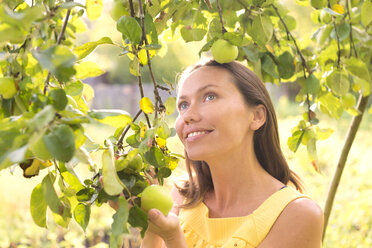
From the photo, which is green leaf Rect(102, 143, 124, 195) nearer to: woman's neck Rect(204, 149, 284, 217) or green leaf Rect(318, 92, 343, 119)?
woman's neck Rect(204, 149, 284, 217)

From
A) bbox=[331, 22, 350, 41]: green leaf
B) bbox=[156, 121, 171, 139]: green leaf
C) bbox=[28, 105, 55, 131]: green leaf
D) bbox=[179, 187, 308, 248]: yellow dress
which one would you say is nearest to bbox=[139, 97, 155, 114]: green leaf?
bbox=[156, 121, 171, 139]: green leaf

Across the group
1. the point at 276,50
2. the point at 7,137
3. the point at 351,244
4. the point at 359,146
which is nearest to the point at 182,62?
the point at 359,146

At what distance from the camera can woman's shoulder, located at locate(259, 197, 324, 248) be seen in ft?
3.39

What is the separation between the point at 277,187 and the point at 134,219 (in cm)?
63

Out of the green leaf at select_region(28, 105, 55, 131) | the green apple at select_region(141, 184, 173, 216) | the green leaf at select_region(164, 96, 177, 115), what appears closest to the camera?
the green leaf at select_region(28, 105, 55, 131)

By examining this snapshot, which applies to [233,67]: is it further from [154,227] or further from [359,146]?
[359,146]

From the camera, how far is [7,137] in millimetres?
484

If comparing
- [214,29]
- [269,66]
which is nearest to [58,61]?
[214,29]

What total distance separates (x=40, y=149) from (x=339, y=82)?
2.54ft

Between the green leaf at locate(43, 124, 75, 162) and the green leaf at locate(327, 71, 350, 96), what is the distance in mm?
750

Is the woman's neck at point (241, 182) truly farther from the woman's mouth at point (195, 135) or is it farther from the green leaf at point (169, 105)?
the green leaf at point (169, 105)

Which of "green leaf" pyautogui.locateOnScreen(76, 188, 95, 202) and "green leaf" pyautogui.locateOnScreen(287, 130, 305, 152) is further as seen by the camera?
Result: "green leaf" pyautogui.locateOnScreen(287, 130, 305, 152)

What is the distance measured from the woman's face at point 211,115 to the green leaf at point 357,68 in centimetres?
26

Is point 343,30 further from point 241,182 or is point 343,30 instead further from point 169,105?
point 169,105
